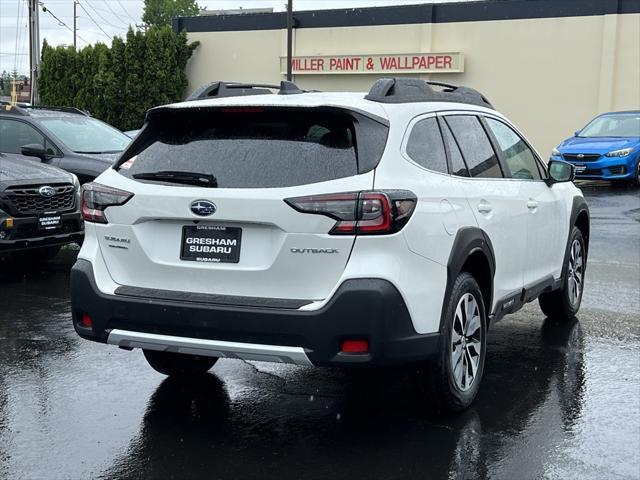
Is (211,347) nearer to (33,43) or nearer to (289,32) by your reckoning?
(289,32)

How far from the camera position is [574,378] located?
A: 5820 mm

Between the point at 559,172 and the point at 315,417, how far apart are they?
2914mm

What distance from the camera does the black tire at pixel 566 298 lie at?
718 centimetres

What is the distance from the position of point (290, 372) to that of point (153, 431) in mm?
1297

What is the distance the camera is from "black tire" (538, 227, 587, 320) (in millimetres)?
7180

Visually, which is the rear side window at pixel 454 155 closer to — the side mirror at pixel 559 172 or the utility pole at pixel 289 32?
the side mirror at pixel 559 172

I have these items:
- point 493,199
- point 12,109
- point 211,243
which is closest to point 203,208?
point 211,243

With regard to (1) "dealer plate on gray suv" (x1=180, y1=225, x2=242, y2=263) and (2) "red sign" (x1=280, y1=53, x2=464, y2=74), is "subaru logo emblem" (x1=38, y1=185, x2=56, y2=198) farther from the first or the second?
(2) "red sign" (x1=280, y1=53, x2=464, y2=74)

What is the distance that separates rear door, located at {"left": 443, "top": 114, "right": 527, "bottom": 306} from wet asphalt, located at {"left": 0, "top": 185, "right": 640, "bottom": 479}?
0.67 metres

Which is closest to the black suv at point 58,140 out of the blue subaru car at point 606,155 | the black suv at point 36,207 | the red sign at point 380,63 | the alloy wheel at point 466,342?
the black suv at point 36,207

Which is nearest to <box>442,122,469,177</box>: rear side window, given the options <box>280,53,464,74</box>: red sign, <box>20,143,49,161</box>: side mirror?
<box>20,143,49,161</box>: side mirror

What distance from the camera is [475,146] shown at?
18.7 ft

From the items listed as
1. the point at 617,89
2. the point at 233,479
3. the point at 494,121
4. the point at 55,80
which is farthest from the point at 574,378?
the point at 55,80

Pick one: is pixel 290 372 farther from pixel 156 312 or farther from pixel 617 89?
pixel 617 89
